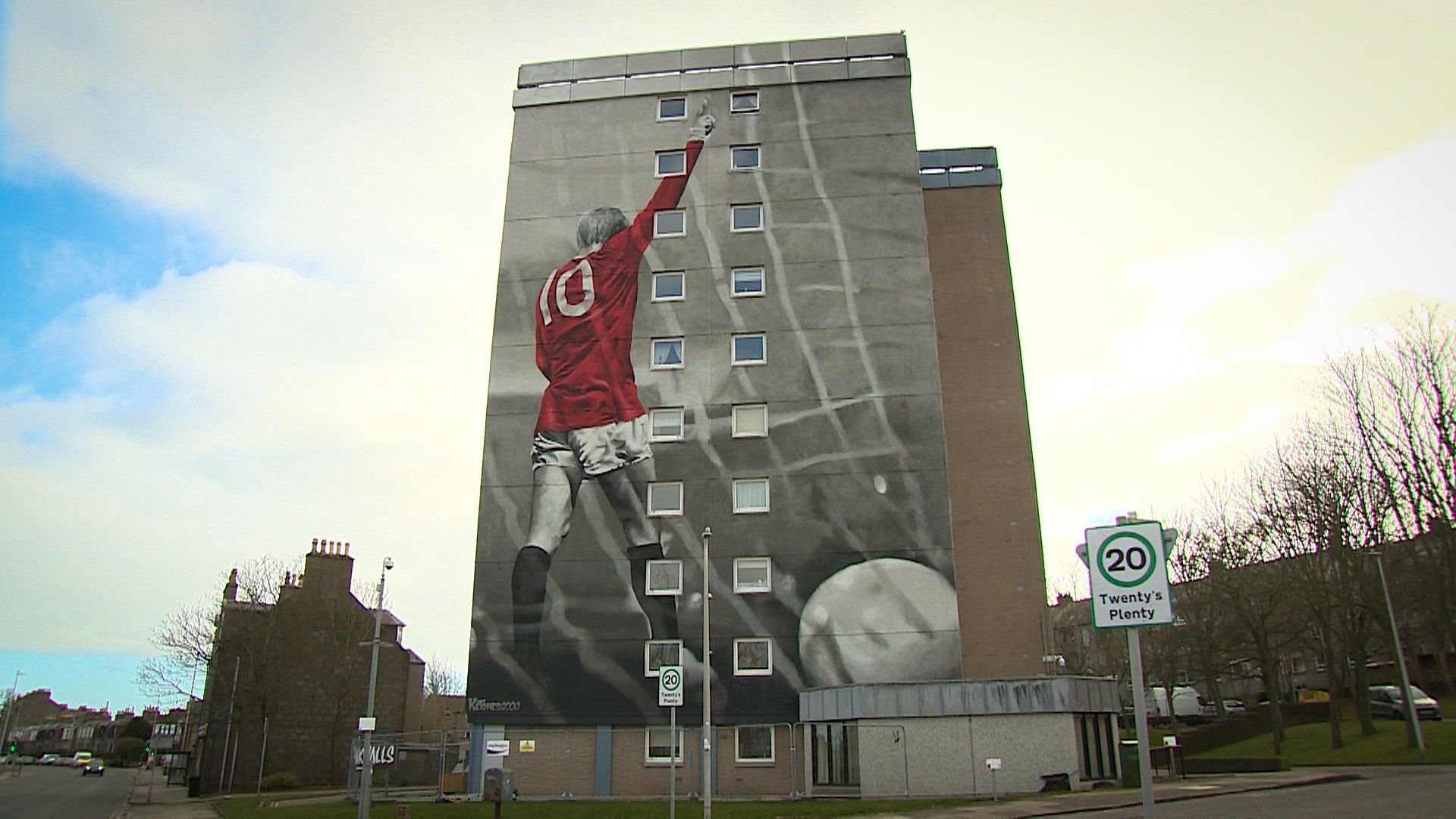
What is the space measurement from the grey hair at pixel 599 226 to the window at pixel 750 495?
45.3 ft

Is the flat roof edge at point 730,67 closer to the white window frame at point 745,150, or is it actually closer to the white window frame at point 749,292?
the white window frame at point 745,150

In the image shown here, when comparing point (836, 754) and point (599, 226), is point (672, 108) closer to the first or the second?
point (599, 226)

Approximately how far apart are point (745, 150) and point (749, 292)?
768 cm

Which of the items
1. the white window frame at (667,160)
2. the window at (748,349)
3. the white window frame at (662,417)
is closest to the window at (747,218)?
the white window frame at (667,160)

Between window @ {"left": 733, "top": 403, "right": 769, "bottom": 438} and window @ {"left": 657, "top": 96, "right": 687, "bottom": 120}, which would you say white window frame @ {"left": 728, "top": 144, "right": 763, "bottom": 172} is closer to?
window @ {"left": 657, "top": 96, "right": 687, "bottom": 120}

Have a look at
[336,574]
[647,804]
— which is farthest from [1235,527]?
[336,574]

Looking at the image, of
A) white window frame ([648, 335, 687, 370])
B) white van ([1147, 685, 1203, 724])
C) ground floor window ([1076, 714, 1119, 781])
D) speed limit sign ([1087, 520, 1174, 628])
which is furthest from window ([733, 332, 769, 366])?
white van ([1147, 685, 1203, 724])

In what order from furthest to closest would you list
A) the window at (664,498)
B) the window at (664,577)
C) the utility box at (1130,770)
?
1. the window at (664,498)
2. the window at (664,577)
3. the utility box at (1130,770)

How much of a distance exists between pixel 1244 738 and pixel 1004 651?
22.1m

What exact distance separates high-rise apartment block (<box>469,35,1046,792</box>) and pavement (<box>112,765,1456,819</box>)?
9.00 meters

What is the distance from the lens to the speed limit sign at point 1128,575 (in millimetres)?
8977

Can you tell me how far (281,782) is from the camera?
5894 centimetres

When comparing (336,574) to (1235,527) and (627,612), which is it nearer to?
(627,612)
